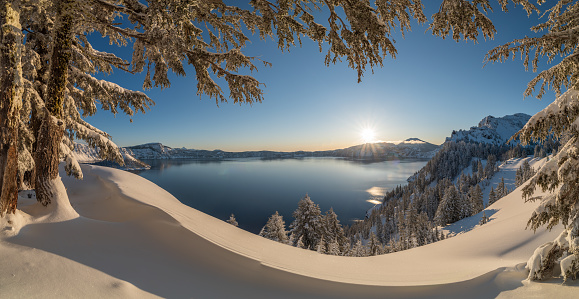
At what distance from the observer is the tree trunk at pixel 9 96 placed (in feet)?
9.16

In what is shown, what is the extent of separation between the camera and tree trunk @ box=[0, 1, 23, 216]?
2.79m

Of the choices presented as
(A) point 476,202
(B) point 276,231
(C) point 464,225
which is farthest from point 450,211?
(B) point 276,231

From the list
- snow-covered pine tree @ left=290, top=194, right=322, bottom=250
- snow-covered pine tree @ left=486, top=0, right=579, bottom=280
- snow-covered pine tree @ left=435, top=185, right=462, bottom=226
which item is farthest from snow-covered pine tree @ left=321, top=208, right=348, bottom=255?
snow-covered pine tree @ left=435, top=185, right=462, bottom=226

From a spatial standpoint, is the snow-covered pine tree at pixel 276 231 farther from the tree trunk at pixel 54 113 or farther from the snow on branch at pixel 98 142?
the tree trunk at pixel 54 113

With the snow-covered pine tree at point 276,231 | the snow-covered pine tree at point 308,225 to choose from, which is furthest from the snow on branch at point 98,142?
the snow-covered pine tree at point 308,225

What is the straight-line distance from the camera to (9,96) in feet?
9.43

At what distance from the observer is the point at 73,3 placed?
361 cm

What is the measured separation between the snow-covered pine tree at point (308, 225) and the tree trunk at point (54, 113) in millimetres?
23915

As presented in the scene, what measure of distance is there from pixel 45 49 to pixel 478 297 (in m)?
8.89

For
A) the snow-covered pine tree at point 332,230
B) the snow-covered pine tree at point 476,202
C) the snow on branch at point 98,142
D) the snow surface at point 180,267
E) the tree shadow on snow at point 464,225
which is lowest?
the tree shadow on snow at point 464,225

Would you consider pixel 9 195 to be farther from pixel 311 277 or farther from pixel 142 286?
pixel 311 277

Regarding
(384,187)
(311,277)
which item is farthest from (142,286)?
(384,187)

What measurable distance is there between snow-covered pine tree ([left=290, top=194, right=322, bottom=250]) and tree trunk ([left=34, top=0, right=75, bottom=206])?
2391 centimetres

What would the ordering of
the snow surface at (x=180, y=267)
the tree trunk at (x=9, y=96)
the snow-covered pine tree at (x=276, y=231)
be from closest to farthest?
the snow surface at (x=180, y=267), the tree trunk at (x=9, y=96), the snow-covered pine tree at (x=276, y=231)
